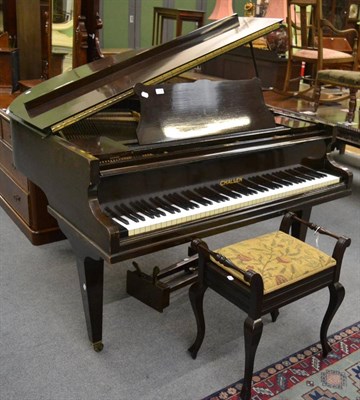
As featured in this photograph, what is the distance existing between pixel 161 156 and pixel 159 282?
2.52 feet

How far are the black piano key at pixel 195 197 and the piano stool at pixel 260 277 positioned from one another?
0.18m

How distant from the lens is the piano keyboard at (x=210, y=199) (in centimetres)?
190

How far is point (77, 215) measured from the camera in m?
1.92

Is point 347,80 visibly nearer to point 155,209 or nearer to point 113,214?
point 155,209

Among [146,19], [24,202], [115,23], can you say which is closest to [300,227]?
[24,202]

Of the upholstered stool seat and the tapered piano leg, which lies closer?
the tapered piano leg

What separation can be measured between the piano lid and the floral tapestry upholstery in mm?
818

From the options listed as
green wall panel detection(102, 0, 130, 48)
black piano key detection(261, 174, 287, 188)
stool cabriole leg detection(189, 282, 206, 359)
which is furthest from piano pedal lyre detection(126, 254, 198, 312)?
green wall panel detection(102, 0, 130, 48)

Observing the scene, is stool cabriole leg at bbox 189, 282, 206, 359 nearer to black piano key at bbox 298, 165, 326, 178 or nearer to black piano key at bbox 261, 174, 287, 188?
black piano key at bbox 261, 174, 287, 188

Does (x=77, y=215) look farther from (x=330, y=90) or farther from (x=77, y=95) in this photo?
(x=330, y=90)

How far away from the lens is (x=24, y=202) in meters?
3.13

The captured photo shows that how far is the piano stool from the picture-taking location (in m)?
1.83

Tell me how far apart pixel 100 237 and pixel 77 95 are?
751 millimetres

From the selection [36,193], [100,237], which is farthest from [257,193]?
[36,193]
